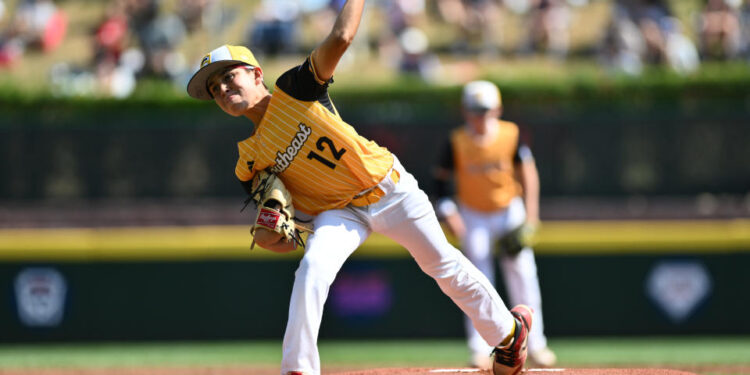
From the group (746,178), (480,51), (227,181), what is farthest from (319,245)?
(480,51)

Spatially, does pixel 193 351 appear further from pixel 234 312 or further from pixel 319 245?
pixel 319 245

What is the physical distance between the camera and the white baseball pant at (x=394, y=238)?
462cm

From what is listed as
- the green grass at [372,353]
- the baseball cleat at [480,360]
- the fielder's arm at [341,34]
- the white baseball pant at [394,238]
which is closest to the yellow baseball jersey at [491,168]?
the baseball cleat at [480,360]

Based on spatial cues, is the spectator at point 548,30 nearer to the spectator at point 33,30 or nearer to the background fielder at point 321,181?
the spectator at point 33,30

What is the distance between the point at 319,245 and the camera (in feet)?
15.6

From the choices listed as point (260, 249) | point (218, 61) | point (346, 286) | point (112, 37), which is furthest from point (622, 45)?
point (218, 61)

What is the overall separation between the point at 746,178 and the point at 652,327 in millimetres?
2902

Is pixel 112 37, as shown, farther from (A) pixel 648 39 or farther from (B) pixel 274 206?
(B) pixel 274 206

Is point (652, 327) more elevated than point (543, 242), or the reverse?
point (543, 242)

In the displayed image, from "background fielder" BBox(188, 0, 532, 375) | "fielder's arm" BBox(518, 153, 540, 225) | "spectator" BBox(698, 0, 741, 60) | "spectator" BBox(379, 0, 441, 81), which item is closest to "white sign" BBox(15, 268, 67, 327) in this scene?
"fielder's arm" BBox(518, 153, 540, 225)

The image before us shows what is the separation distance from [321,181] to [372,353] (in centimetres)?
440

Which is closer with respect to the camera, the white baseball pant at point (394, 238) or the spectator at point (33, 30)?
the white baseball pant at point (394, 238)

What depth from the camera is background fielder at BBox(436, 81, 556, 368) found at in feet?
24.5

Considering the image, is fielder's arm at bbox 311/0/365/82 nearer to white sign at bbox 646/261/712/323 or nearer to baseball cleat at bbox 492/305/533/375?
baseball cleat at bbox 492/305/533/375
